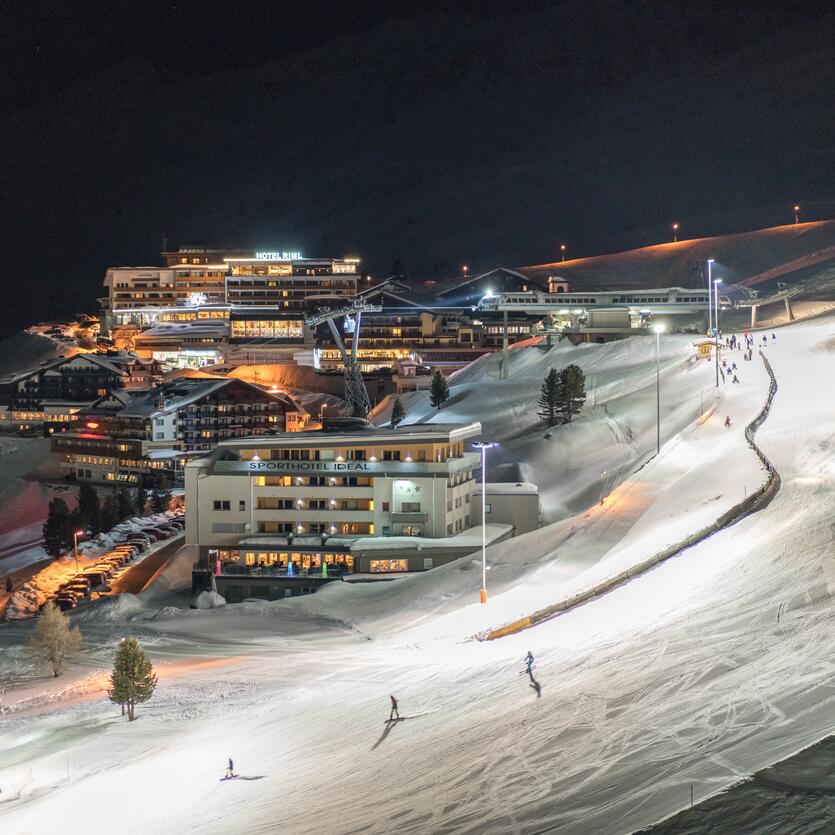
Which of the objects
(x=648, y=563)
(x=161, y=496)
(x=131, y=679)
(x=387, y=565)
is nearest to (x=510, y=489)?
(x=387, y=565)

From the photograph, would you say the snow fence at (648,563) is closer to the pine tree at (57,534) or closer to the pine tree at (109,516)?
the pine tree at (57,534)

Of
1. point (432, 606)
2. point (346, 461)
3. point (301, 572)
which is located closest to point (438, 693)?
point (432, 606)

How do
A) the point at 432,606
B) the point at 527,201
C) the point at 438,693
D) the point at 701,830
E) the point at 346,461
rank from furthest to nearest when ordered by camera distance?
1. the point at 527,201
2. the point at 346,461
3. the point at 432,606
4. the point at 438,693
5. the point at 701,830

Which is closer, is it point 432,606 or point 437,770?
point 437,770

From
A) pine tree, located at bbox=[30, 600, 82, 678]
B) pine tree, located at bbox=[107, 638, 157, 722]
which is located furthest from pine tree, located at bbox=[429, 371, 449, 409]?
pine tree, located at bbox=[107, 638, 157, 722]

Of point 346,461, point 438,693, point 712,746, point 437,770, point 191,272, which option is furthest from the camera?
point 191,272

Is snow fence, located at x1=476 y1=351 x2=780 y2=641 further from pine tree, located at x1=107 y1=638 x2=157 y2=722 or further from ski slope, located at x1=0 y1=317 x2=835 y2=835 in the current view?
pine tree, located at x1=107 y1=638 x2=157 y2=722

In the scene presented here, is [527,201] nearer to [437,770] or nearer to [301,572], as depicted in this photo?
[301,572]

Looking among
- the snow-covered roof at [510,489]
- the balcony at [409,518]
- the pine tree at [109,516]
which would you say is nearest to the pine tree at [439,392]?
the pine tree at [109,516]
